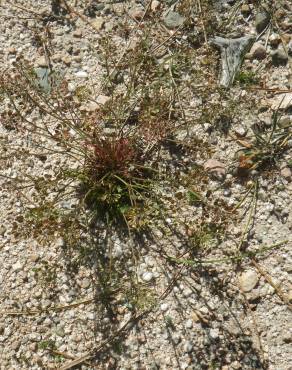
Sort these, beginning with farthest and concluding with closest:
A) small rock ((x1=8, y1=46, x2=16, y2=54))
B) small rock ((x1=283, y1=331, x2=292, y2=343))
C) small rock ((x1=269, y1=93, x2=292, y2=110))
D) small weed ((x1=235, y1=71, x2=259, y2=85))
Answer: small rock ((x1=8, y1=46, x2=16, y2=54)) → small weed ((x1=235, y1=71, x2=259, y2=85)) → small rock ((x1=269, y1=93, x2=292, y2=110)) → small rock ((x1=283, y1=331, x2=292, y2=343))

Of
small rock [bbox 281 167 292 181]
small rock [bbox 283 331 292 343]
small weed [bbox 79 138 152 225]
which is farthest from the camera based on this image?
small rock [bbox 281 167 292 181]

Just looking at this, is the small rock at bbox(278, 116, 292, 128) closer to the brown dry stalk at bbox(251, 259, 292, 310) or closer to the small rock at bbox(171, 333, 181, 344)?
the brown dry stalk at bbox(251, 259, 292, 310)

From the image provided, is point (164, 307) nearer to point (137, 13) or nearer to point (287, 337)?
point (287, 337)

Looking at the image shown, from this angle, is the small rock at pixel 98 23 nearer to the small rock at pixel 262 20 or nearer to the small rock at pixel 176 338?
the small rock at pixel 262 20

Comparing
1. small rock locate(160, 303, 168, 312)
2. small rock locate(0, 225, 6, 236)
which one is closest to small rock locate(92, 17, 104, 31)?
small rock locate(0, 225, 6, 236)

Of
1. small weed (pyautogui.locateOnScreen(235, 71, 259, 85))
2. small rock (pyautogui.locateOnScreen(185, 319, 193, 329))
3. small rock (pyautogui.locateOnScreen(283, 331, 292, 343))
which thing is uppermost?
small weed (pyautogui.locateOnScreen(235, 71, 259, 85))

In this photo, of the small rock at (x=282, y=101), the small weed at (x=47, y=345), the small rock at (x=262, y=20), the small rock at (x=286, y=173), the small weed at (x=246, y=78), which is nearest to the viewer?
the small weed at (x=47, y=345)

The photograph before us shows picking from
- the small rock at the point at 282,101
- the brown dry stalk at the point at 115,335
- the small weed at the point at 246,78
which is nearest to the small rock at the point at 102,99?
the small weed at the point at 246,78

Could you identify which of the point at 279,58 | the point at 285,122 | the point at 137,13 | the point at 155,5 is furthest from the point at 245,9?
the point at 285,122
